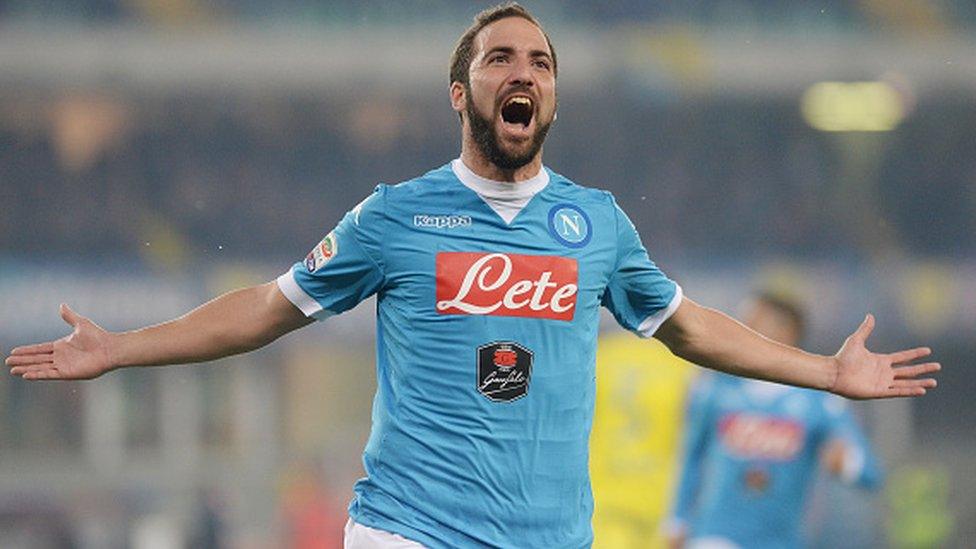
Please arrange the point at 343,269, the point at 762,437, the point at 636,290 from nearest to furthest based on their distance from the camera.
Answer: the point at 343,269
the point at 636,290
the point at 762,437

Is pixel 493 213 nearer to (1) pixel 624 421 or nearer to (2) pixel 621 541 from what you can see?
(1) pixel 624 421

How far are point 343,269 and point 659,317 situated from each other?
712 millimetres

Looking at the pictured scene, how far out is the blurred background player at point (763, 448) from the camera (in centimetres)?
720

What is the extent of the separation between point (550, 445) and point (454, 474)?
0.20 meters

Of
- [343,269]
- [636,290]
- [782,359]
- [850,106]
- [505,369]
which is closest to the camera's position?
[505,369]

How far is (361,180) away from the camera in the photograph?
16594 millimetres

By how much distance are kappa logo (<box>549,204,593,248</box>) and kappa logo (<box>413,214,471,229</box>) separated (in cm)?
18

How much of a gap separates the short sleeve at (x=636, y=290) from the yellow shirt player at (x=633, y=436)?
A: 3.89 metres

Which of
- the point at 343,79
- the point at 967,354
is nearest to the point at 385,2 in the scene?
the point at 343,79

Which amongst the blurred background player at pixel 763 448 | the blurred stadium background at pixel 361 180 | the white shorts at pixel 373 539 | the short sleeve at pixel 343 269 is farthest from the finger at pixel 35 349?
the blurred stadium background at pixel 361 180

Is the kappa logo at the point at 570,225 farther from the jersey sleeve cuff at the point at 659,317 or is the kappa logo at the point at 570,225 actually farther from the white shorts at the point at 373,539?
the white shorts at the point at 373,539

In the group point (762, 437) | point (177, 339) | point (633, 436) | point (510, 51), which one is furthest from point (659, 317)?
point (633, 436)

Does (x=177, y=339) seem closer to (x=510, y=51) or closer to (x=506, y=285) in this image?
(x=506, y=285)

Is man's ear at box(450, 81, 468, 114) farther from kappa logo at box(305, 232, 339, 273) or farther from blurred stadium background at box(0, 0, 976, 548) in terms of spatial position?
blurred stadium background at box(0, 0, 976, 548)
